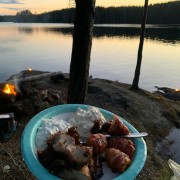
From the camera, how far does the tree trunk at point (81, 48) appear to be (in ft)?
19.7

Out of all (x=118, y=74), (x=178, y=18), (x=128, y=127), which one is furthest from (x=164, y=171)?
(x=178, y=18)

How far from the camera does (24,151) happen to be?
9.28 ft

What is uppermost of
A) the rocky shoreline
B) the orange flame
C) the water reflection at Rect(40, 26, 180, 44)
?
the water reflection at Rect(40, 26, 180, 44)

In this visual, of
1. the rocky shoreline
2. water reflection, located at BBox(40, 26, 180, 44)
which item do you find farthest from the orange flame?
water reflection, located at BBox(40, 26, 180, 44)

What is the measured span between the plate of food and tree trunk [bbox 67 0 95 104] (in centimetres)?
306

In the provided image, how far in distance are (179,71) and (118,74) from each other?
41.1 ft

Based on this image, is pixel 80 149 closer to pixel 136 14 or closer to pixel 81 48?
pixel 81 48

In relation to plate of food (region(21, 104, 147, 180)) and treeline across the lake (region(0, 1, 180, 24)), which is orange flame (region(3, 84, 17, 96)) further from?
treeline across the lake (region(0, 1, 180, 24))

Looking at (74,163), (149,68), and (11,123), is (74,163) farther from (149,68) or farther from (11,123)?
(149,68)

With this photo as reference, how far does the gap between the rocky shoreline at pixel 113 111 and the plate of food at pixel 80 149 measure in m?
3.84

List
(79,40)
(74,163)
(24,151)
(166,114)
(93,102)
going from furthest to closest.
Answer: (166,114)
(93,102)
(79,40)
(24,151)
(74,163)

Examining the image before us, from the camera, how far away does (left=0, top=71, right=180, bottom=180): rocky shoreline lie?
8.39 meters

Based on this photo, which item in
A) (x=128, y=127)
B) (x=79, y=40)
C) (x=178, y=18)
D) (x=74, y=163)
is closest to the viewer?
(x=74, y=163)

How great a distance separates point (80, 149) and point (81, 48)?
397cm
